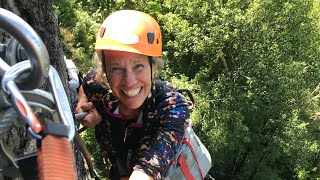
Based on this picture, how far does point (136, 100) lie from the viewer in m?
1.91

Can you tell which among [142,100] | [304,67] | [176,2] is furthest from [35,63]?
[304,67]

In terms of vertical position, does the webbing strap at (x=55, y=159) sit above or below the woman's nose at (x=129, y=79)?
above

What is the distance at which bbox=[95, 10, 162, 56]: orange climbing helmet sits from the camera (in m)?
1.84

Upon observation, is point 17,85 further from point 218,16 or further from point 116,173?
point 218,16

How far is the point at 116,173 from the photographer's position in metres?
2.43

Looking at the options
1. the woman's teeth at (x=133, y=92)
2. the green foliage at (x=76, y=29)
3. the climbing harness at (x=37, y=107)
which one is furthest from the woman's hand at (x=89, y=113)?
the green foliage at (x=76, y=29)

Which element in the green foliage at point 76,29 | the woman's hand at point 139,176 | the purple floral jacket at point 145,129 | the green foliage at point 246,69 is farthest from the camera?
the green foliage at point 76,29

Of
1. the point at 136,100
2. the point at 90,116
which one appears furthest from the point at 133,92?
the point at 90,116

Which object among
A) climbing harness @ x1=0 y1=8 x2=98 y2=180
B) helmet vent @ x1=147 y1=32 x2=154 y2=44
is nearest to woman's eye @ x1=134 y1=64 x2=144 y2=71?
helmet vent @ x1=147 y1=32 x2=154 y2=44

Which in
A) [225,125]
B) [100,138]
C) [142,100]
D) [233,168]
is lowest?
[233,168]

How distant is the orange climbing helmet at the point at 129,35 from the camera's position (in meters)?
1.84

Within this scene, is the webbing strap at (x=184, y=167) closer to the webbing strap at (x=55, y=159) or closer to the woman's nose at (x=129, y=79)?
the woman's nose at (x=129, y=79)

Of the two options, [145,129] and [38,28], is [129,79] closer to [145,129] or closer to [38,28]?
[145,129]

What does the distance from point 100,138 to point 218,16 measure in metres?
16.4
